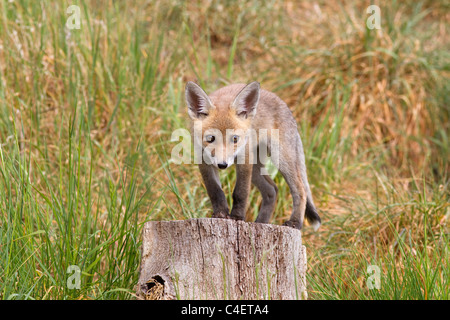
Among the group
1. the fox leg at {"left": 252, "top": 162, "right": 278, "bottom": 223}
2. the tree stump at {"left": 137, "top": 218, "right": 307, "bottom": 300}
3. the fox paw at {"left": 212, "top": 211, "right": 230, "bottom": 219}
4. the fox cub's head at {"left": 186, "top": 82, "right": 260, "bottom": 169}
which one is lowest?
the tree stump at {"left": 137, "top": 218, "right": 307, "bottom": 300}

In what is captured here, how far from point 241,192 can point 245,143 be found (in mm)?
405

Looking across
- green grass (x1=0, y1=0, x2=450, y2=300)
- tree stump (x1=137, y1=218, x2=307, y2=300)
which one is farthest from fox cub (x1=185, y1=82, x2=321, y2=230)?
tree stump (x1=137, y1=218, x2=307, y2=300)

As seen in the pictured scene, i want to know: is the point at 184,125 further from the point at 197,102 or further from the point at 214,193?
the point at 214,193

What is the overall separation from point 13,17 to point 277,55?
13.2ft

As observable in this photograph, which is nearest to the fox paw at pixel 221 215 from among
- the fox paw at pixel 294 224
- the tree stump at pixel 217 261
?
the tree stump at pixel 217 261

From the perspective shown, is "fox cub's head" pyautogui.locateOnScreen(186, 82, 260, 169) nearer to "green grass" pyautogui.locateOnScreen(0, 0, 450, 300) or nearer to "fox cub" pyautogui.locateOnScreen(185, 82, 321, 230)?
"fox cub" pyautogui.locateOnScreen(185, 82, 321, 230)

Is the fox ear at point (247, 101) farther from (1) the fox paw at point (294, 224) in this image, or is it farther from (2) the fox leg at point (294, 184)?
(1) the fox paw at point (294, 224)

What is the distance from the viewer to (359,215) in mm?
5754

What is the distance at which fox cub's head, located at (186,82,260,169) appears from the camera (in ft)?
13.3

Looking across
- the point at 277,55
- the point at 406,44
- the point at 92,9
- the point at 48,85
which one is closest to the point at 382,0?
the point at 406,44

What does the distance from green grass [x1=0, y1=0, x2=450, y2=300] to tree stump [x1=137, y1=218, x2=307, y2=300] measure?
0.47 ft

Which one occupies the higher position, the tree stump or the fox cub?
the fox cub

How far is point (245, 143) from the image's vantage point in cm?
432

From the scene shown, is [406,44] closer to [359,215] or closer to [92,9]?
[359,215]
